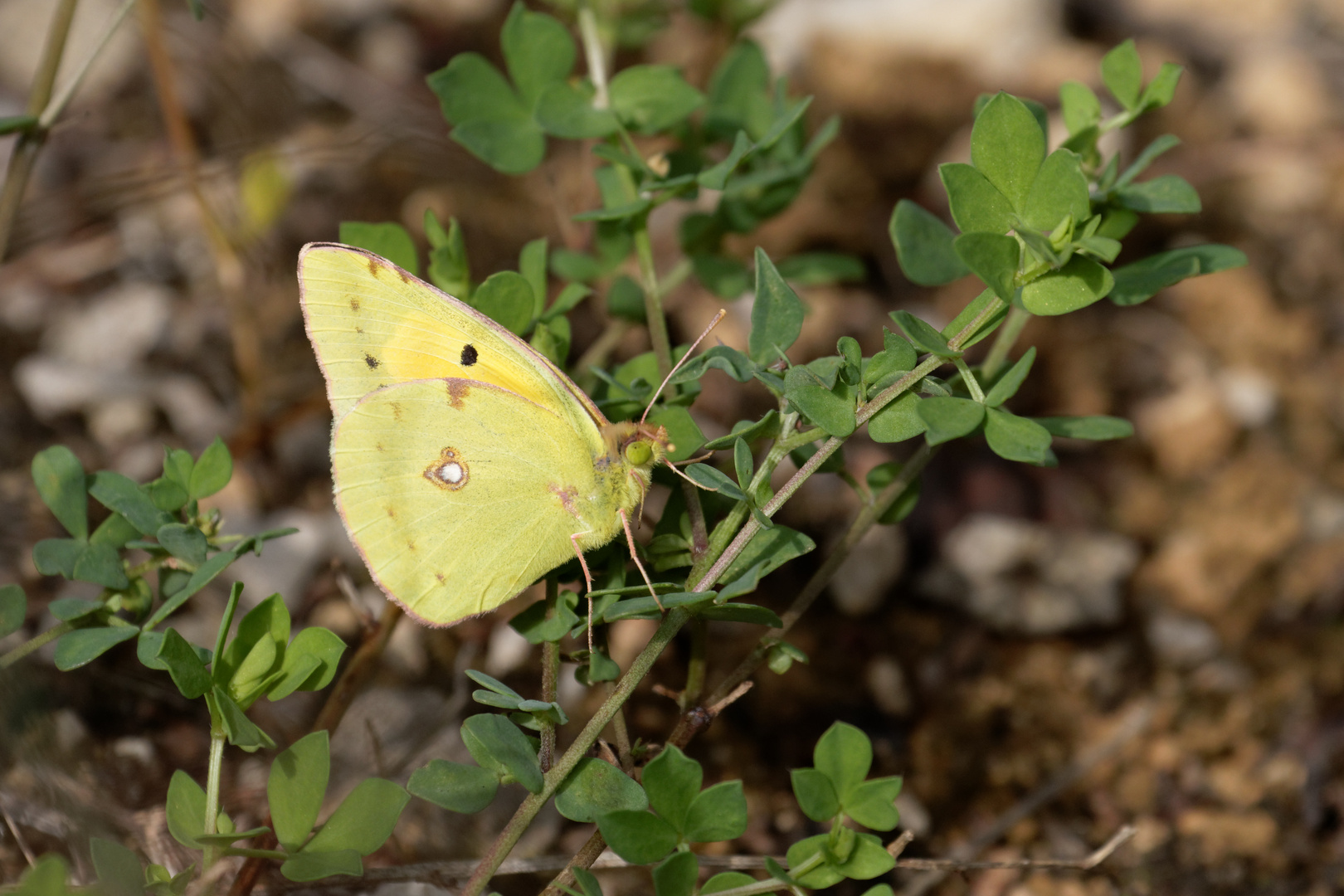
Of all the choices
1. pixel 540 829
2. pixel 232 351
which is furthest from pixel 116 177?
pixel 540 829

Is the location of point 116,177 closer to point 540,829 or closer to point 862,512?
point 540,829

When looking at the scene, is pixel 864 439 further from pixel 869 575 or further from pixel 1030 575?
pixel 1030 575

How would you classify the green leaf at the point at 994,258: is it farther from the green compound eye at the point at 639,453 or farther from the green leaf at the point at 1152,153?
the green compound eye at the point at 639,453

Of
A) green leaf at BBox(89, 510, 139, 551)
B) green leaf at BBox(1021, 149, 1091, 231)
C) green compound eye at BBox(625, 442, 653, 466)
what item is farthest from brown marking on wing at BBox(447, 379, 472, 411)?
green leaf at BBox(1021, 149, 1091, 231)

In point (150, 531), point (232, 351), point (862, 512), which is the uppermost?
point (150, 531)

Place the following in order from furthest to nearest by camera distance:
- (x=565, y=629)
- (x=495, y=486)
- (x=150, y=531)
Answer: (x=495, y=486) < (x=150, y=531) < (x=565, y=629)

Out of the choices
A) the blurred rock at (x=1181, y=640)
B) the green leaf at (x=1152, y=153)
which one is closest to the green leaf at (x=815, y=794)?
the green leaf at (x=1152, y=153)

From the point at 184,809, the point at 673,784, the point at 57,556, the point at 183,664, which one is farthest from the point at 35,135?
the point at 673,784
